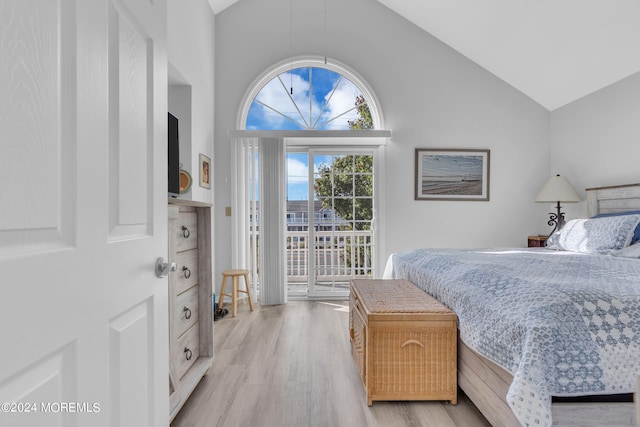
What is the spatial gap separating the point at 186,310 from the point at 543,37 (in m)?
3.94

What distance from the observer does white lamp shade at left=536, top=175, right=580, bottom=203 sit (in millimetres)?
3436

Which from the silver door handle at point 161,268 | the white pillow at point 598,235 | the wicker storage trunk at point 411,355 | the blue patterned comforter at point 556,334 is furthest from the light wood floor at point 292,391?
the white pillow at point 598,235

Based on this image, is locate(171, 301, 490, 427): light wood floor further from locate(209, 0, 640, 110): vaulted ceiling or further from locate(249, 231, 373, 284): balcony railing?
locate(209, 0, 640, 110): vaulted ceiling

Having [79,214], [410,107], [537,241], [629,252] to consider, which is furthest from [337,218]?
[79,214]

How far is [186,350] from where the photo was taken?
182 cm

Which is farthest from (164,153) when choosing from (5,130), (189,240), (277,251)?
(277,251)

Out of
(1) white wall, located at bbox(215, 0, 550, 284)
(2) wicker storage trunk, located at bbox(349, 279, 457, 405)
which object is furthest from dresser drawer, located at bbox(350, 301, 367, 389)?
(1) white wall, located at bbox(215, 0, 550, 284)

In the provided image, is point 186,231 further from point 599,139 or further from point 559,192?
point 599,139

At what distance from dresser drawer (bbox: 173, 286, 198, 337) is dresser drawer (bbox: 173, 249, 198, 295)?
0.13ft

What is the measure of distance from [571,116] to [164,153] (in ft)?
14.6

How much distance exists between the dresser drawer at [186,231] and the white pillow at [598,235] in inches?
119

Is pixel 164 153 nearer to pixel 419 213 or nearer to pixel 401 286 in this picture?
pixel 401 286

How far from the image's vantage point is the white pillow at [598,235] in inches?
96.7

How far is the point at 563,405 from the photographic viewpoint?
1202 millimetres
